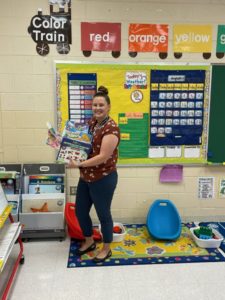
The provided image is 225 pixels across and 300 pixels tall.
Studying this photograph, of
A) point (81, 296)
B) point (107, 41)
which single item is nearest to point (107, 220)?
point (81, 296)

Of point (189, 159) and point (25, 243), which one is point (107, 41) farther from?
point (25, 243)

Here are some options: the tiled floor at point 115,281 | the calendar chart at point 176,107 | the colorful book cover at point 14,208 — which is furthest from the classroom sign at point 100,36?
the tiled floor at point 115,281

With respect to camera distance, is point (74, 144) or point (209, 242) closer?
point (74, 144)

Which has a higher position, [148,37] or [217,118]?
[148,37]

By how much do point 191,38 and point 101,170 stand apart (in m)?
1.78

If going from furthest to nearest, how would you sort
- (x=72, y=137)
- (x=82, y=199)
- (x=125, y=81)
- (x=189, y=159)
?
(x=189, y=159) → (x=125, y=81) → (x=82, y=199) → (x=72, y=137)

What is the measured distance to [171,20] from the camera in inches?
123

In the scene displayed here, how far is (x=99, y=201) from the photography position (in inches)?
99.8

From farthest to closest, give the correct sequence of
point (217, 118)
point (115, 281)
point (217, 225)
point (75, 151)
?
point (217, 225) < point (217, 118) < point (75, 151) < point (115, 281)

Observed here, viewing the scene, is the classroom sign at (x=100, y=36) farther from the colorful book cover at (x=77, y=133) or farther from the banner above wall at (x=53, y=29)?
the colorful book cover at (x=77, y=133)

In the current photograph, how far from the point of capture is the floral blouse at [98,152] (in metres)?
2.42

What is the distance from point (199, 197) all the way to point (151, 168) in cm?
68

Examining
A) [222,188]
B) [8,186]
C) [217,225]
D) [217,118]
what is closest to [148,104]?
[217,118]

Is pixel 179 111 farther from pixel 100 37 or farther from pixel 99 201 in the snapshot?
pixel 99 201
